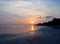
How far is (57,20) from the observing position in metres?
129

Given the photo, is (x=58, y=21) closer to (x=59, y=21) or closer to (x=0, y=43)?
(x=59, y=21)

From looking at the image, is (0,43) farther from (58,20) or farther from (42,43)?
(58,20)

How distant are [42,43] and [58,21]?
106362 mm

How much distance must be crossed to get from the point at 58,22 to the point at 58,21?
232 centimetres

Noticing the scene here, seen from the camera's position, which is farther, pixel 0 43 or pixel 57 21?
pixel 57 21

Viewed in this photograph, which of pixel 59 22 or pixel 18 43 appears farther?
pixel 59 22

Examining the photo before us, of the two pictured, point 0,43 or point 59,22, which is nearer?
point 0,43

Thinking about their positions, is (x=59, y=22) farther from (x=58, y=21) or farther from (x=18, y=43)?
(x=18, y=43)

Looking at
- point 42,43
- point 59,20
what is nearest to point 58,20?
point 59,20

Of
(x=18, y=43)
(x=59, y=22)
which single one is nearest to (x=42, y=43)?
(x=18, y=43)

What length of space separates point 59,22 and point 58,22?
105cm

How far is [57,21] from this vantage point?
126m

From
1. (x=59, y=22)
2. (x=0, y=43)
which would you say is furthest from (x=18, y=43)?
(x=59, y=22)

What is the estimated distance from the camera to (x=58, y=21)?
12588 centimetres
